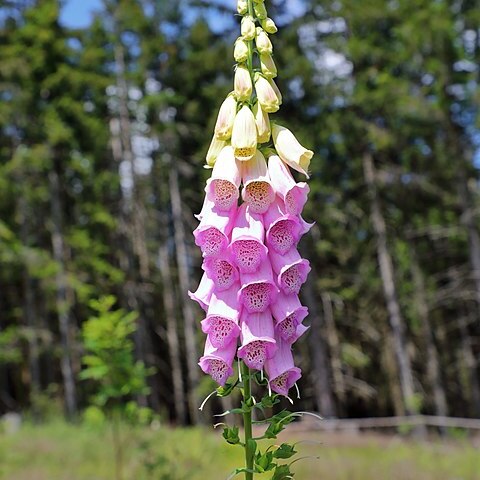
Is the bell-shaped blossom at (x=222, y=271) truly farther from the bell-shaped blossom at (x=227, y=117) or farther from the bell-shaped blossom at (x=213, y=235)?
the bell-shaped blossom at (x=227, y=117)

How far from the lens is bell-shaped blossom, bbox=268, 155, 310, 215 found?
7.20 ft

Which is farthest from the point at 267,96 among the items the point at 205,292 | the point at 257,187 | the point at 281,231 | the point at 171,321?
the point at 171,321

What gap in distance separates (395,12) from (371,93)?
2.63m

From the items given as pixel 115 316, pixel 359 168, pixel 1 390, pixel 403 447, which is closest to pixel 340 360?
pixel 359 168

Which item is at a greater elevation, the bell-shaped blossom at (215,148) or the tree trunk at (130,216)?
the tree trunk at (130,216)

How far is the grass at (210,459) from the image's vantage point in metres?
9.09

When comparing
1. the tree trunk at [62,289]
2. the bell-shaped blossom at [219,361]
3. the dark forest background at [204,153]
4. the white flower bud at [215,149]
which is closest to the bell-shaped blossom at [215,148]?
the white flower bud at [215,149]

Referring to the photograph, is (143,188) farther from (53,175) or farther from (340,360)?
(340,360)

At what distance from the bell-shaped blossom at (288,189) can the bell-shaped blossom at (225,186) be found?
0.41 ft

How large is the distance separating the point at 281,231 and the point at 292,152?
30cm

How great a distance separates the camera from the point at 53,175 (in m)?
23.3

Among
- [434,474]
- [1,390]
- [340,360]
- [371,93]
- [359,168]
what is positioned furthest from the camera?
[1,390]

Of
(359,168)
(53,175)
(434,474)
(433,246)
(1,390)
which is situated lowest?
(434,474)

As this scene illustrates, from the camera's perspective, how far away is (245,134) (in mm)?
2195
